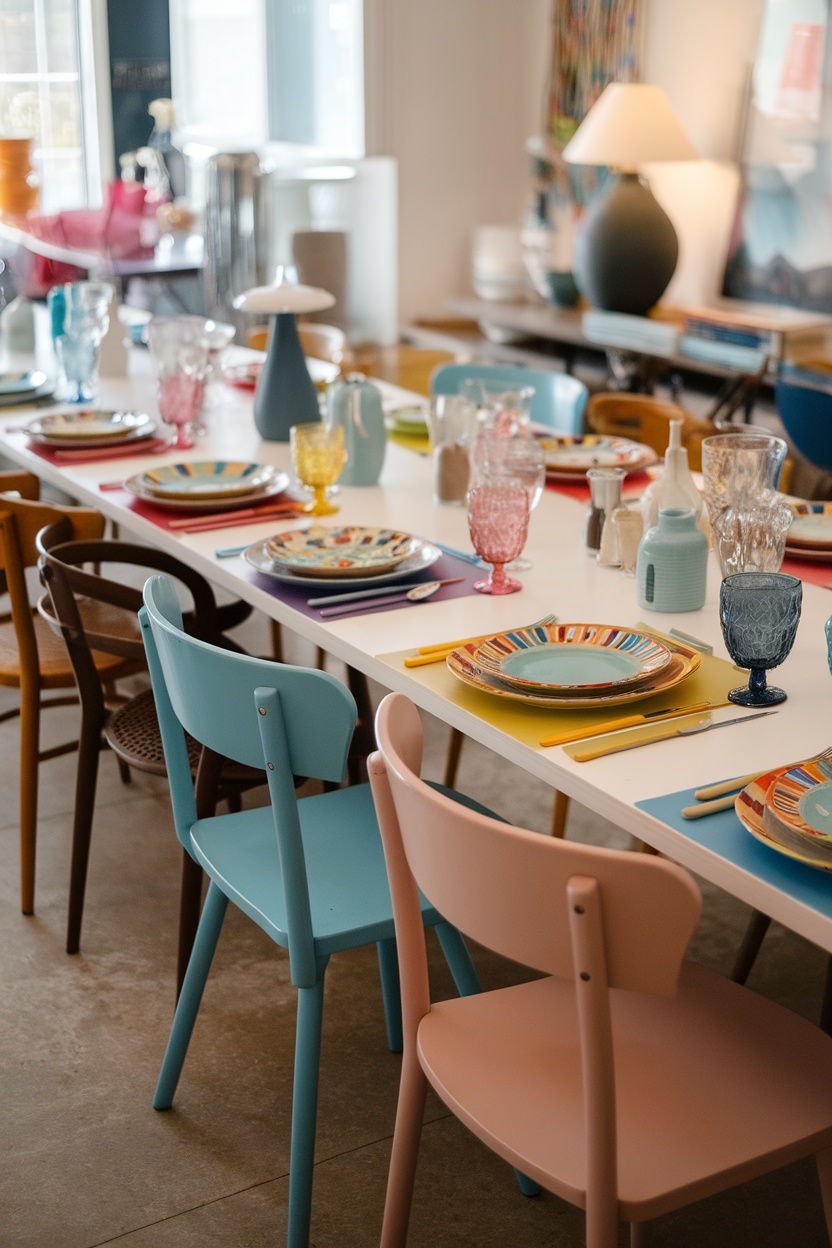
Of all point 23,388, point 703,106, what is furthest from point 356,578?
point 703,106

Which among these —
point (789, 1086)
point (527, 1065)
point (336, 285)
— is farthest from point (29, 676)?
point (336, 285)

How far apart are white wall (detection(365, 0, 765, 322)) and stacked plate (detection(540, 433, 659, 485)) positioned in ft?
8.80

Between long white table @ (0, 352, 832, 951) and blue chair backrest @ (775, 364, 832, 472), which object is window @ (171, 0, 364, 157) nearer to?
blue chair backrest @ (775, 364, 832, 472)

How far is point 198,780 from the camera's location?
1.91m

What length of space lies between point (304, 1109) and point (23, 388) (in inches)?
86.0

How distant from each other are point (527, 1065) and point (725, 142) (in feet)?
14.3

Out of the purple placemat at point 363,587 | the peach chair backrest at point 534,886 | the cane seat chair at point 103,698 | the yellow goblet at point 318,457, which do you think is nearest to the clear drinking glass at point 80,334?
the cane seat chair at point 103,698

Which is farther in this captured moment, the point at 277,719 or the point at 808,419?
the point at 808,419

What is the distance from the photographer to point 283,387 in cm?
275

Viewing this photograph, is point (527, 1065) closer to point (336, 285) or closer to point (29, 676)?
point (29, 676)

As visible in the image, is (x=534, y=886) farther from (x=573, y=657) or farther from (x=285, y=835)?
(x=573, y=657)

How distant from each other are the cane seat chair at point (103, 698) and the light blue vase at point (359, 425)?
0.38 meters

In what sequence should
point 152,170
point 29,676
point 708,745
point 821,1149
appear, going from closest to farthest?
point 821,1149, point 708,745, point 29,676, point 152,170

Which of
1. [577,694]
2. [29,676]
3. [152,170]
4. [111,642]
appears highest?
[152,170]
